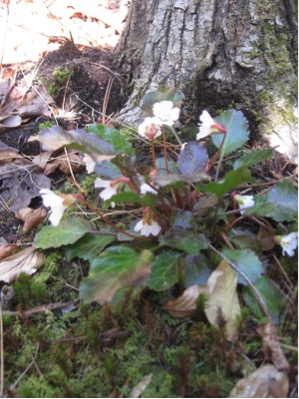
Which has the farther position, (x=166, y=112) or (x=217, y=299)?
(x=166, y=112)

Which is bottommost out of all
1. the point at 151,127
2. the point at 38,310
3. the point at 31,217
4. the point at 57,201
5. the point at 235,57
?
the point at 38,310

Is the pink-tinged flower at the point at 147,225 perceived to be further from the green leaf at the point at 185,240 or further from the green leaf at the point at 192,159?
the green leaf at the point at 192,159

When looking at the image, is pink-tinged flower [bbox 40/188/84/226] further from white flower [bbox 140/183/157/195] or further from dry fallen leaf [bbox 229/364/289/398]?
dry fallen leaf [bbox 229/364/289/398]

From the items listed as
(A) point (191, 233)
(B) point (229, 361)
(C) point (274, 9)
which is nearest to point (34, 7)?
(C) point (274, 9)

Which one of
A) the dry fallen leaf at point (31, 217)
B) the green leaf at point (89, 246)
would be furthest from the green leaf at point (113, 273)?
the dry fallen leaf at point (31, 217)

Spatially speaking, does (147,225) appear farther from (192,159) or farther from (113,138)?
(113,138)

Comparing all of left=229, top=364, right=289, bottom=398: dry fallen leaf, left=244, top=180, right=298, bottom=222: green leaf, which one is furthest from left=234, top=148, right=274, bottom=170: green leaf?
left=229, top=364, right=289, bottom=398: dry fallen leaf

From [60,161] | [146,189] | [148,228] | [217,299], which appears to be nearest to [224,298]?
[217,299]
